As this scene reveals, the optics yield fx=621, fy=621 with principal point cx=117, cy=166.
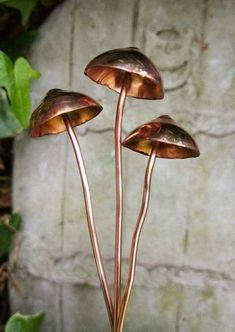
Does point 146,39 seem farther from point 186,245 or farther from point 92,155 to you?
point 186,245

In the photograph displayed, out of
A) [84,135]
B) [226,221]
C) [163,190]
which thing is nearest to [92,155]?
[84,135]

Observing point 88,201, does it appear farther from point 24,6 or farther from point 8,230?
point 24,6

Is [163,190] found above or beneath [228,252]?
above

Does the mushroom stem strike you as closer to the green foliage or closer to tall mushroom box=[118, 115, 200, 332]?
tall mushroom box=[118, 115, 200, 332]

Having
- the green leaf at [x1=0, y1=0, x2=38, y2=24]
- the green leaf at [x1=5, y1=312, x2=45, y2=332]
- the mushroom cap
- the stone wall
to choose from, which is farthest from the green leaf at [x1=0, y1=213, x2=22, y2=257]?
the green leaf at [x1=0, y1=0, x2=38, y2=24]

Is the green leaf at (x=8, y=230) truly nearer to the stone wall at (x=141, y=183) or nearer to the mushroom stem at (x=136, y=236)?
the stone wall at (x=141, y=183)

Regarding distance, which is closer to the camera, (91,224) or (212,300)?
(91,224)
